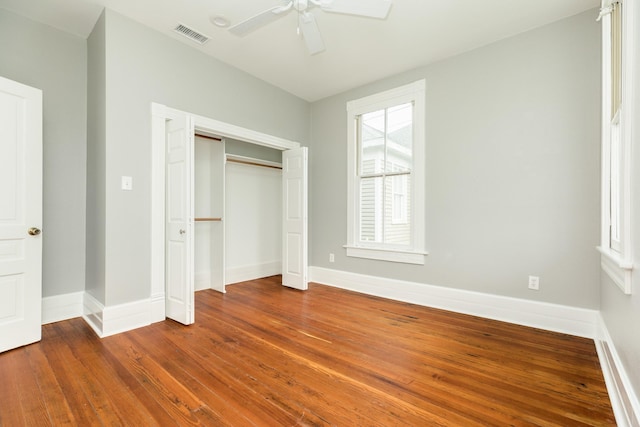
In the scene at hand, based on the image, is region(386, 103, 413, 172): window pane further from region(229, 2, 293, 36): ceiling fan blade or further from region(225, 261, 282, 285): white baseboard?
region(225, 261, 282, 285): white baseboard

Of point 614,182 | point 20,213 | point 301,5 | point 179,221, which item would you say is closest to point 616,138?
point 614,182

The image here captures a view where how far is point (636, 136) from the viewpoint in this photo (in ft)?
4.43

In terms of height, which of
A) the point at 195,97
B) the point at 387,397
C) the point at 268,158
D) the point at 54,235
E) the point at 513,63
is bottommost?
the point at 387,397

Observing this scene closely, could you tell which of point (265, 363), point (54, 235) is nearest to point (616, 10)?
point (265, 363)

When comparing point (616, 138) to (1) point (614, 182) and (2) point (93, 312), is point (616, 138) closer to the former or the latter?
(1) point (614, 182)

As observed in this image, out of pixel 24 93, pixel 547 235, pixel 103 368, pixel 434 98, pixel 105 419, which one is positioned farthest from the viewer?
pixel 434 98

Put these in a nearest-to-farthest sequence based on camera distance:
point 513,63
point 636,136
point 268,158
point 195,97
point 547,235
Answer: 1. point 636,136
2. point 547,235
3. point 513,63
4. point 195,97
5. point 268,158

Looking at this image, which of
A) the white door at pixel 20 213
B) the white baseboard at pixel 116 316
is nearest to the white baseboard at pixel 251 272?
the white baseboard at pixel 116 316

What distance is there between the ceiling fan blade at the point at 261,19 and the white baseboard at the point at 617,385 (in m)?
2.92

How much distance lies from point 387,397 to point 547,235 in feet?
7.30

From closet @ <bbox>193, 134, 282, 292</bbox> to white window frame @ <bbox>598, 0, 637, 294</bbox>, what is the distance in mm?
3815

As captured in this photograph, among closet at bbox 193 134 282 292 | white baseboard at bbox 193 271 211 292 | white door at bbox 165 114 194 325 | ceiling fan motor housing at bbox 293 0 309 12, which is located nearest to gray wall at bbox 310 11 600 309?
ceiling fan motor housing at bbox 293 0 309 12

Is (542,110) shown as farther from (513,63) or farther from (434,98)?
(434,98)

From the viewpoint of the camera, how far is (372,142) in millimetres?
4129
